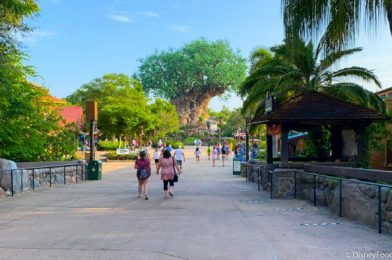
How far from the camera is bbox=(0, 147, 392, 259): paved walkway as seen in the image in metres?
6.43

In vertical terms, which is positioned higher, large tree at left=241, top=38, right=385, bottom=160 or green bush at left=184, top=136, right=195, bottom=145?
large tree at left=241, top=38, right=385, bottom=160

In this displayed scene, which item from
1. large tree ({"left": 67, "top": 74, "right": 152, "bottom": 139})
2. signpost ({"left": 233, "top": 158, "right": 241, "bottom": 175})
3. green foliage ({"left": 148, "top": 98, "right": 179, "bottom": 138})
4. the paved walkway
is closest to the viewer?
the paved walkway

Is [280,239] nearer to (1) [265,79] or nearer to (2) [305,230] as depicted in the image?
(2) [305,230]

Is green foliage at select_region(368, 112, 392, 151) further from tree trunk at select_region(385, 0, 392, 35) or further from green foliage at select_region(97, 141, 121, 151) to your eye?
green foliage at select_region(97, 141, 121, 151)

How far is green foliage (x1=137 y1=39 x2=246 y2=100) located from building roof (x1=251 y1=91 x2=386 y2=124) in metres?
81.0

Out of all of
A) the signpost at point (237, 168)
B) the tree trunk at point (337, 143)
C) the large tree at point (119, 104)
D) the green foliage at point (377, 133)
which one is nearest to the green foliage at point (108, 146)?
the large tree at point (119, 104)

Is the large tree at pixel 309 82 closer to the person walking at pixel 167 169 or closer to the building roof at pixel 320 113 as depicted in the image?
the building roof at pixel 320 113

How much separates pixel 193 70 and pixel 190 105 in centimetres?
1169

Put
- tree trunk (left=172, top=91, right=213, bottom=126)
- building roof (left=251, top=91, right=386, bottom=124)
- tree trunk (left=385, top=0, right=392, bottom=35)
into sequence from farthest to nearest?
tree trunk (left=172, top=91, right=213, bottom=126) → building roof (left=251, top=91, right=386, bottom=124) → tree trunk (left=385, top=0, right=392, bottom=35)

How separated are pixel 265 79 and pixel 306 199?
944cm

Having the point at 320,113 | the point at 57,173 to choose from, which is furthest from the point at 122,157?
the point at 320,113

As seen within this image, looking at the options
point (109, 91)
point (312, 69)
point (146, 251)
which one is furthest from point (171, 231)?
point (109, 91)

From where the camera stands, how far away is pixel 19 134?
723 inches

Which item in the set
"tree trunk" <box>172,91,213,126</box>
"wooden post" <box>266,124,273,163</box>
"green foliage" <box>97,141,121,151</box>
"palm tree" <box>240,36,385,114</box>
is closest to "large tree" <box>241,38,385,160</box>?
"palm tree" <box>240,36,385,114</box>
